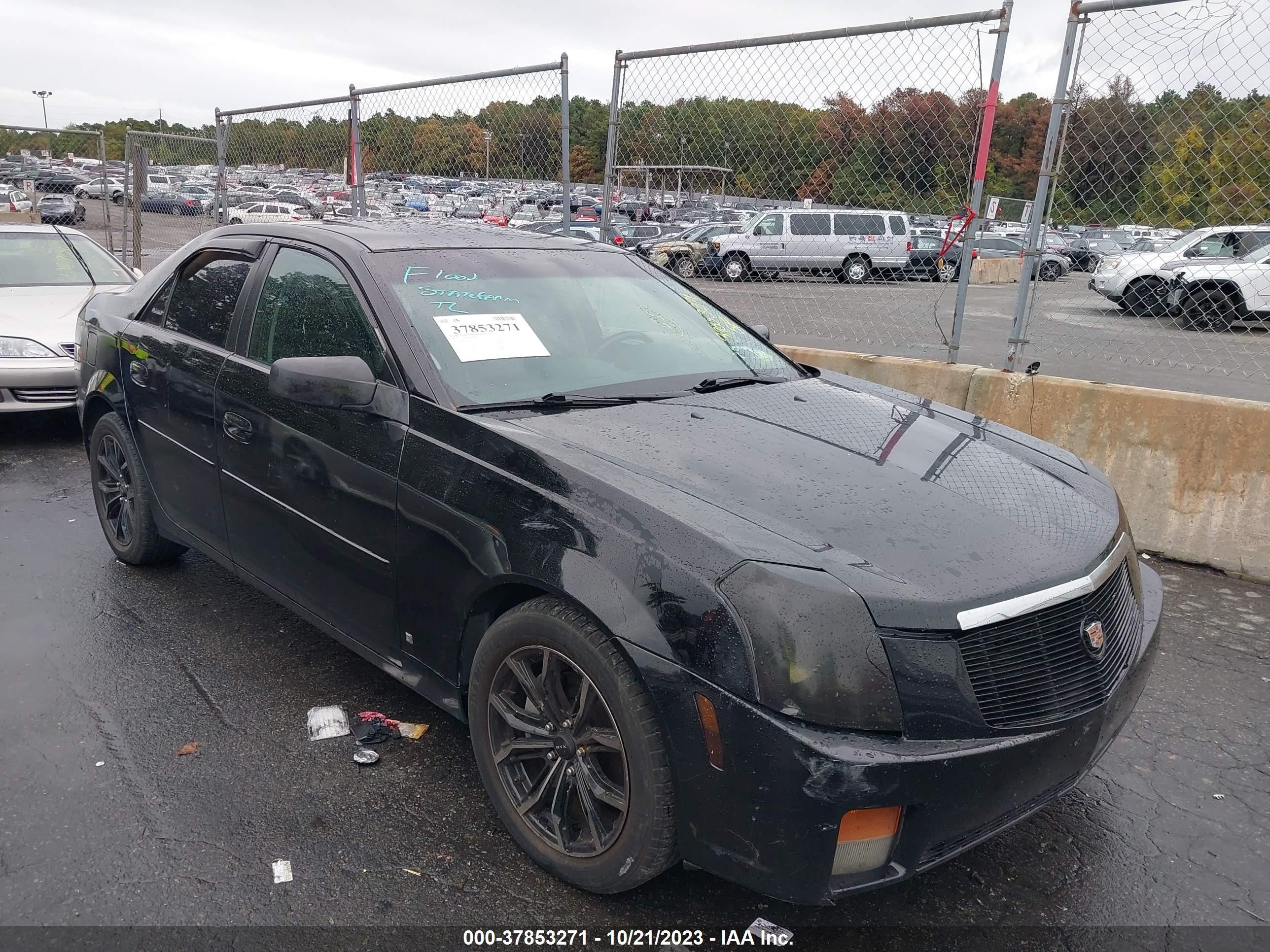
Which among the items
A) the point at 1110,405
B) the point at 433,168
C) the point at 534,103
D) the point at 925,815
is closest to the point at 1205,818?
the point at 925,815

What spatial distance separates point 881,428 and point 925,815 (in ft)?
4.54

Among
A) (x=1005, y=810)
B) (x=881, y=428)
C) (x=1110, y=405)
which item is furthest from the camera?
(x=1110, y=405)

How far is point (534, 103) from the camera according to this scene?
24.0 feet

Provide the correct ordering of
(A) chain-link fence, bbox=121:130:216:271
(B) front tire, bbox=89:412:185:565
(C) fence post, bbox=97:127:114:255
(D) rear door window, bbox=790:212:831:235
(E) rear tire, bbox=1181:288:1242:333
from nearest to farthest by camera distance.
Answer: (B) front tire, bbox=89:412:185:565, (E) rear tire, bbox=1181:288:1242:333, (D) rear door window, bbox=790:212:831:235, (A) chain-link fence, bbox=121:130:216:271, (C) fence post, bbox=97:127:114:255

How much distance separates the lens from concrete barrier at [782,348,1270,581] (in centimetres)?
477

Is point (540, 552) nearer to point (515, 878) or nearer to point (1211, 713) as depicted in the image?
point (515, 878)

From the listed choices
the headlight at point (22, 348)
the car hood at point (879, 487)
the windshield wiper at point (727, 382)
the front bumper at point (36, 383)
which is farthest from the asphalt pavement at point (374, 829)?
the headlight at point (22, 348)

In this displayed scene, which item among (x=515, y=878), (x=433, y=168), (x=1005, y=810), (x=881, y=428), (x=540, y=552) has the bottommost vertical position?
(x=515, y=878)

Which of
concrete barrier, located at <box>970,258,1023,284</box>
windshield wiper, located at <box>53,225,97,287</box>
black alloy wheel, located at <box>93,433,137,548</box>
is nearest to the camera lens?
black alloy wheel, located at <box>93,433,137,548</box>

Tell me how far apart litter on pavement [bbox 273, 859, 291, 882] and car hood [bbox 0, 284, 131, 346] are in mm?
5733

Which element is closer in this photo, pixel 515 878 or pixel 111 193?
pixel 515 878

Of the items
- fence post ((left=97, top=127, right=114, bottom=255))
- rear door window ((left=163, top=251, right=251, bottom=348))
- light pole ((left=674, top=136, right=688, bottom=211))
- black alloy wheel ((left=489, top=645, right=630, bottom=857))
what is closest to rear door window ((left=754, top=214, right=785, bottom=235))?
light pole ((left=674, top=136, right=688, bottom=211))

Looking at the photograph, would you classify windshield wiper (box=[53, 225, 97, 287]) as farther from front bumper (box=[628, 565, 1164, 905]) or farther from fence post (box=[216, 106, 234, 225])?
front bumper (box=[628, 565, 1164, 905])

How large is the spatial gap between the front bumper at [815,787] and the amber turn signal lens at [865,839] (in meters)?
0.02
